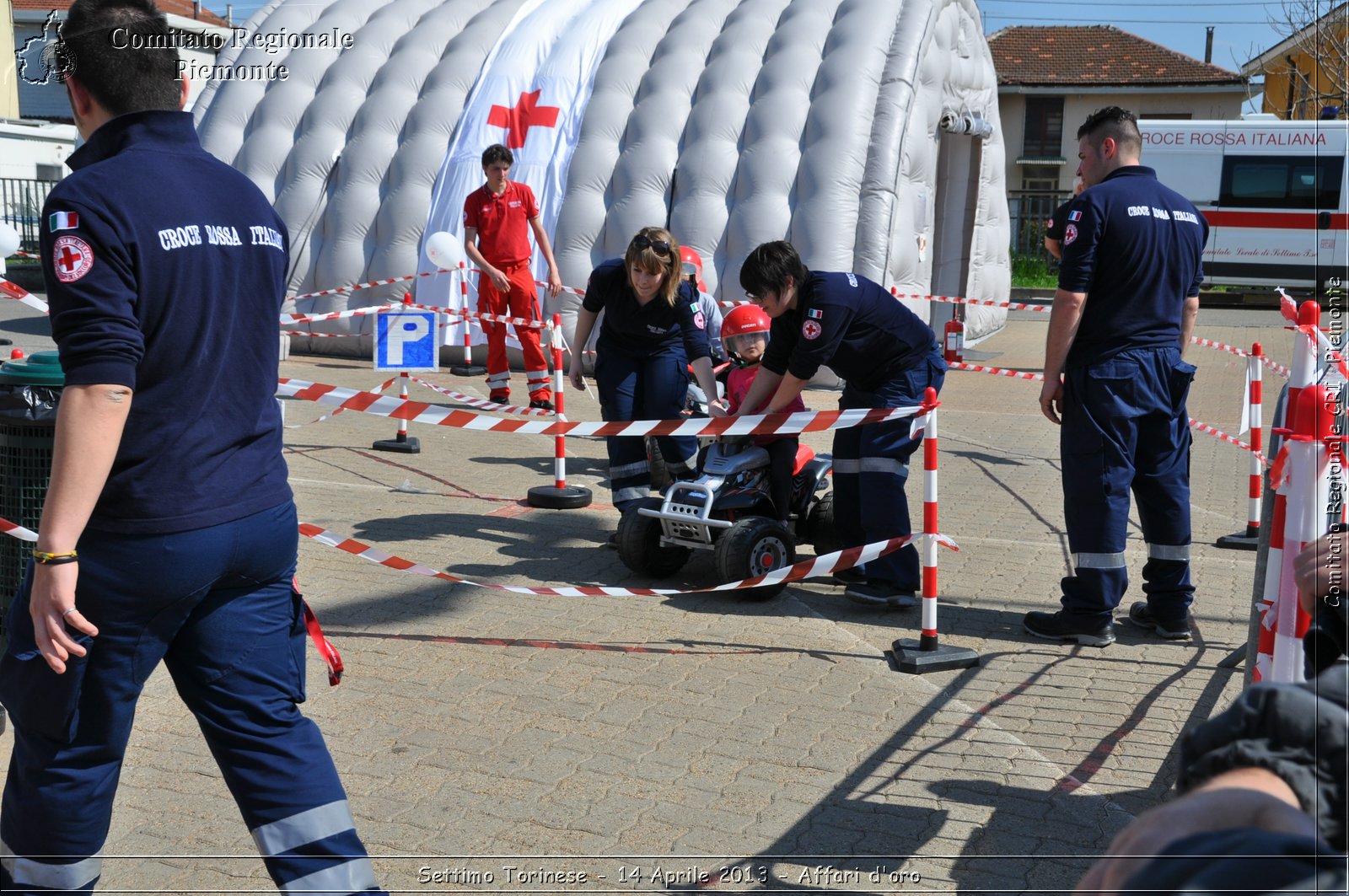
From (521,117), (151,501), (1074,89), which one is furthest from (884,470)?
(1074,89)

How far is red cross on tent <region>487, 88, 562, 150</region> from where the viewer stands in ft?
46.1

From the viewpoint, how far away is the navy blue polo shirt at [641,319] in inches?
266

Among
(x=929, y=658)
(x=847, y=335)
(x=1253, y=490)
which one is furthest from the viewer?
(x=1253, y=490)

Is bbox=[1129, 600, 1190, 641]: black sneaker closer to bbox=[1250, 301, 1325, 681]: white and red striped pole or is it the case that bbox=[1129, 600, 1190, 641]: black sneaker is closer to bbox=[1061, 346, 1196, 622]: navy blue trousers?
bbox=[1061, 346, 1196, 622]: navy blue trousers

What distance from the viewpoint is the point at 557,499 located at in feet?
26.4

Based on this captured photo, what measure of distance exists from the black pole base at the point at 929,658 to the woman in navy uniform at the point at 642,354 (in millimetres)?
1976

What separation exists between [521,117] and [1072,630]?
33.8 ft

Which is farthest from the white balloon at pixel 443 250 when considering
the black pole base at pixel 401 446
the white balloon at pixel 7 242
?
the white balloon at pixel 7 242

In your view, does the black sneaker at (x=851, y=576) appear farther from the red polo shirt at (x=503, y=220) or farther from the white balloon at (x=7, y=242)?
the white balloon at (x=7, y=242)

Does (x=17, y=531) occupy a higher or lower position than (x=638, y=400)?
lower

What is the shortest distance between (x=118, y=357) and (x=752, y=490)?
421cm

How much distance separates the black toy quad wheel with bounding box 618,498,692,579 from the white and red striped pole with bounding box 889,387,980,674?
1553 mm

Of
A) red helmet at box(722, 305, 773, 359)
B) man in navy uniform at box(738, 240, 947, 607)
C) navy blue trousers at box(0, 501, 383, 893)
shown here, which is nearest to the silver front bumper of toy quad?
man in navy uniform at box(738, 240, 947, 607)

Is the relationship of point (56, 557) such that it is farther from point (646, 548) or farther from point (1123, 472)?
point (1123, 472)
